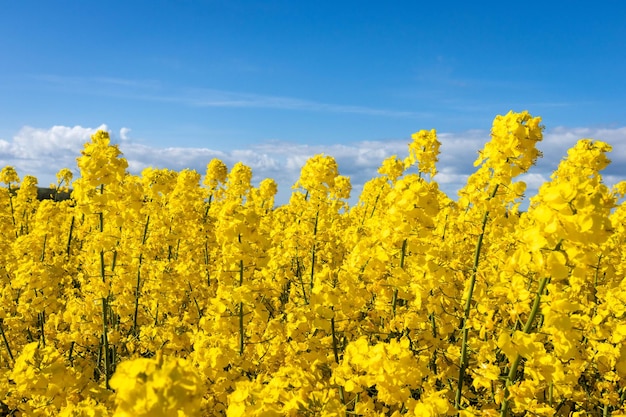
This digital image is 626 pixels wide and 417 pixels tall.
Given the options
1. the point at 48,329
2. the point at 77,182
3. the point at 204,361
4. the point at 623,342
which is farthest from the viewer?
the point at 48,329

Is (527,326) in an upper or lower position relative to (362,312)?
upper

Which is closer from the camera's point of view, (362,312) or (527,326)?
(527,326)

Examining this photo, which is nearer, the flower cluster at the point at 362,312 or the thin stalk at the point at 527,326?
the flower cluster at the point at 362,312

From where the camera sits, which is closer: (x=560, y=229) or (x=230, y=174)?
(x=560, y=229)

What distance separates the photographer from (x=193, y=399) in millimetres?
2066

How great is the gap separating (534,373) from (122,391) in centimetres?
313

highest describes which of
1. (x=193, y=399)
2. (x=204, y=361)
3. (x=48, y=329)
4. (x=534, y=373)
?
(x=193, y=399)

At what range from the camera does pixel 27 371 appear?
3.70 meters

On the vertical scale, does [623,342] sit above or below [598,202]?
below

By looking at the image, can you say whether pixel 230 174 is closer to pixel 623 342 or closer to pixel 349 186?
pixel 349 186

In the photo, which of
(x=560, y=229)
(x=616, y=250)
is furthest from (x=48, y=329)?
(x=616, y=250)

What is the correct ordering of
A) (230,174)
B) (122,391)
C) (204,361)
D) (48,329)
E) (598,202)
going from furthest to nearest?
(230,174), (48,329), (204,361), (598,202), (122,391)

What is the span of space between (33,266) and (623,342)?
649cm

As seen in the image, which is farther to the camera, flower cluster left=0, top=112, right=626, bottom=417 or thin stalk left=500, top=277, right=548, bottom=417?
thin stalk left=500, top=277, right=548, bottom=417
